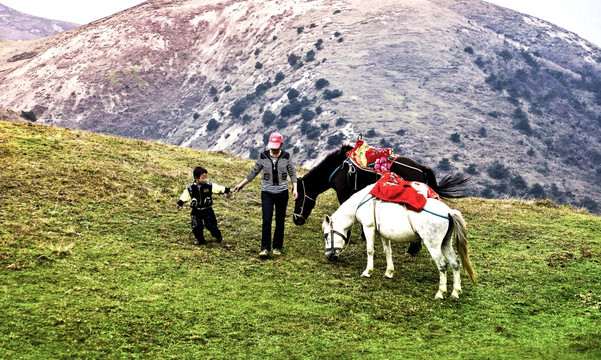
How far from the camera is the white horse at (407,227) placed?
7.89 metres

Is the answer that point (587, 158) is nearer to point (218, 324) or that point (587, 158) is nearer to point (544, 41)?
point (544, 41)

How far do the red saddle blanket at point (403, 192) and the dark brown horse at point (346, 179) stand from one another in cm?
205

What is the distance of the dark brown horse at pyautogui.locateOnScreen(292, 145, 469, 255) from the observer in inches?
430

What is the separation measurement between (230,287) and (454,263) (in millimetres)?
4056

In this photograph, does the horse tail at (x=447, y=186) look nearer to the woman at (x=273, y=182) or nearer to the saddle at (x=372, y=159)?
the saddle at (x=372, y=159)

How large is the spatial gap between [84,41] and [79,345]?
145803 mm

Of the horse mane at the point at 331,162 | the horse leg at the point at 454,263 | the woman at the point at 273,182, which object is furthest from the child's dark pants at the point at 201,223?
the horse leg at the point at 454,263

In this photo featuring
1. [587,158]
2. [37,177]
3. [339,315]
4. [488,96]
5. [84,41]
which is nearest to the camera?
[339,315]

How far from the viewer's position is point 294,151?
91.6 metres

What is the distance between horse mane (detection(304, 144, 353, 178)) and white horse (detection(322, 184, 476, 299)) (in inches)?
89.7

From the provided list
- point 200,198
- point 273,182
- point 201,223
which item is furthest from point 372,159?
point 201,223

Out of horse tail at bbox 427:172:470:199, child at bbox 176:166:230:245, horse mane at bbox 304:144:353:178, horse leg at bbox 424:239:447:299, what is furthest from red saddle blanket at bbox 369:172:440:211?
child at bbox 176:166:230:245

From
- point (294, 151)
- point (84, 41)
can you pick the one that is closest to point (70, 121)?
point (84, 41)

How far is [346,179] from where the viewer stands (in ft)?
37.4
